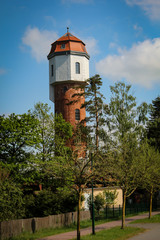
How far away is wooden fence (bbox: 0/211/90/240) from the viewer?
1938 centimetres

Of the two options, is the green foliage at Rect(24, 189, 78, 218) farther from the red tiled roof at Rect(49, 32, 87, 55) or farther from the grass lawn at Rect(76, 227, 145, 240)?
the red tiled roof at Rect(49, 32, 87, 55)

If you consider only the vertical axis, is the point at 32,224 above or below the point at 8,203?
below

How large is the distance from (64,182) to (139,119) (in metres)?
27.0

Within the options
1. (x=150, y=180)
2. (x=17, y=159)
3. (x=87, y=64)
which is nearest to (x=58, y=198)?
(x=17, y=159)

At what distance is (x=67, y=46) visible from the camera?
47438 millimetres

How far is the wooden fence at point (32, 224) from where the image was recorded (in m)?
A: 19.4

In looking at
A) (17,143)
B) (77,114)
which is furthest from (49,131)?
(77,114)

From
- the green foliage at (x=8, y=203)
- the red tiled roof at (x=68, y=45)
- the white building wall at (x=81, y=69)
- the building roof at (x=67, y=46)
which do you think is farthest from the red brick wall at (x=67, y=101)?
the green foliage at (x=8, y=203)

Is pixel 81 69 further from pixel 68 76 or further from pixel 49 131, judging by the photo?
pixel 49 131

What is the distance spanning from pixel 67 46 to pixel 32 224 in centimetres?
3208

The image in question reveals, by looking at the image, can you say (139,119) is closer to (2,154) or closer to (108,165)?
(2,154)

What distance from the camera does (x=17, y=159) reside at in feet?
96.7

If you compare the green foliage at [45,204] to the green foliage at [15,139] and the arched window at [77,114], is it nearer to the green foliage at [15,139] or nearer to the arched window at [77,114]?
the green foliage at [15,139]

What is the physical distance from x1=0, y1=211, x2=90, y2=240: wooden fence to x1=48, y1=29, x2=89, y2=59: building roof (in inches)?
1113
